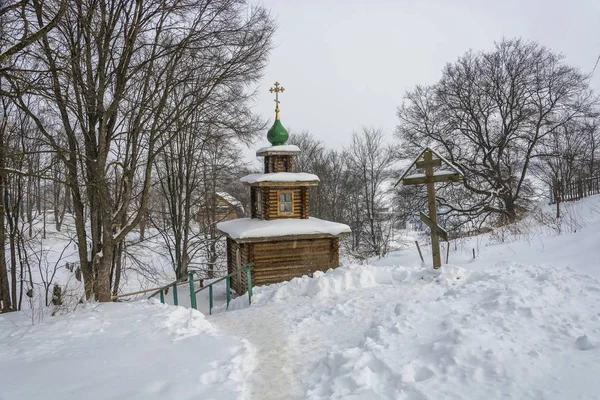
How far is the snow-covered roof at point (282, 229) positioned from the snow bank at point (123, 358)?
17.7ft

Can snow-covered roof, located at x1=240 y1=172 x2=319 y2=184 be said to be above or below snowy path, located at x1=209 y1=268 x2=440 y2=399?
above

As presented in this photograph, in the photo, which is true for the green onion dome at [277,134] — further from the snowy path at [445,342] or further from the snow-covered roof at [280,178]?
the snowy path at [445,342]

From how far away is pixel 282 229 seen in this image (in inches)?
498

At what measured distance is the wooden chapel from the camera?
1262cm

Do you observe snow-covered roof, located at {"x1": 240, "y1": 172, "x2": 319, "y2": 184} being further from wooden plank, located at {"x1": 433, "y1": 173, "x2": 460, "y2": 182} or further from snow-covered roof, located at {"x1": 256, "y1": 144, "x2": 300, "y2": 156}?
wooden plank, located at {"x1": 433, "y1": 173, "x2": 460, "y2": 182}

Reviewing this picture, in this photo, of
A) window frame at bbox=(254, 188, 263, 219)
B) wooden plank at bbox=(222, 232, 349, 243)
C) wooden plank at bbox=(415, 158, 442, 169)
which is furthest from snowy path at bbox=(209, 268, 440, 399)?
window frame at bbox=(254, 188, 263, 219)

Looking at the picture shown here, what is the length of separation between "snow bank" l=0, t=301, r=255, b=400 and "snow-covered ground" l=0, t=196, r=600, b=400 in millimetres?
21

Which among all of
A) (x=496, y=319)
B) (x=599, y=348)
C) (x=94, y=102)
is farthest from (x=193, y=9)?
(x=599, y=348)

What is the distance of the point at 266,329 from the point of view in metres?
6.30

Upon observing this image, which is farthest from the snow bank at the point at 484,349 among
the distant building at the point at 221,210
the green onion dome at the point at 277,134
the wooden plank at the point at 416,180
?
the distant building at the point at 221,210

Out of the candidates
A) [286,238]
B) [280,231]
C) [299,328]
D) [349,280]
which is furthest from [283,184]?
[299,328]

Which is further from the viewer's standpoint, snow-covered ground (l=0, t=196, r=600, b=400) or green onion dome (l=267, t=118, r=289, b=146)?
green onion dome (l=267, t=118, r=289, b=146)

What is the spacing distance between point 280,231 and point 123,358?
810 centimetres

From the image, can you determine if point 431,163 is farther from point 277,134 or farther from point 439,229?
point 277,134
